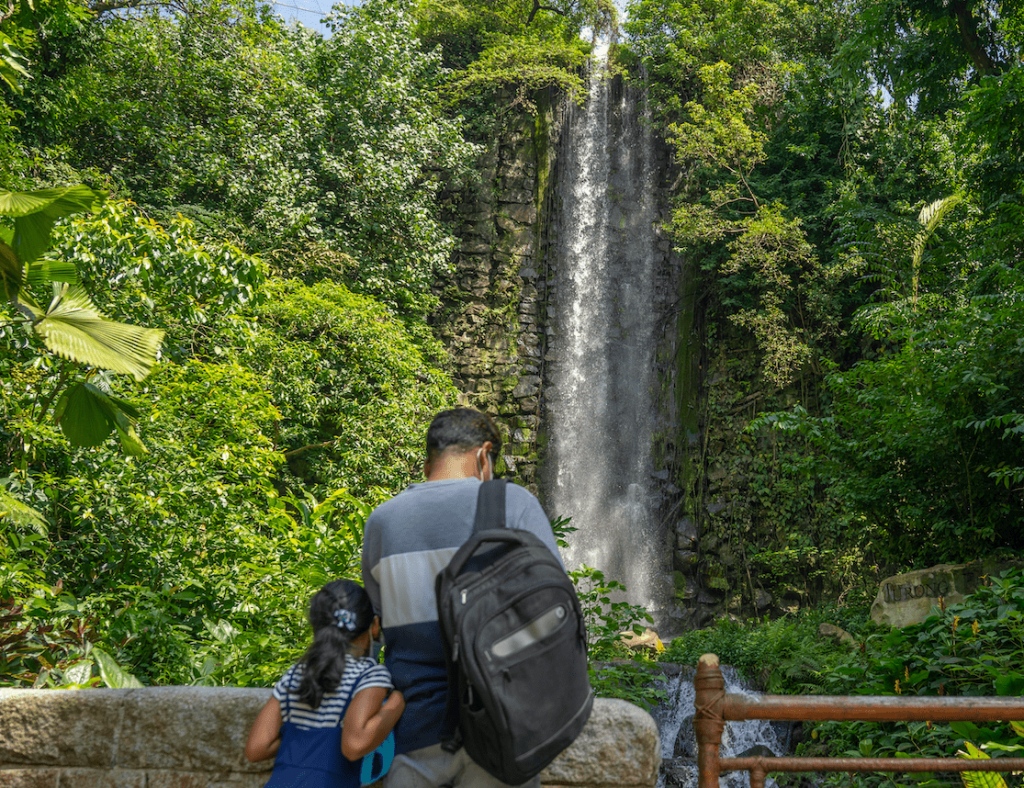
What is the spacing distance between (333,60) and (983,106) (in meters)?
10.2

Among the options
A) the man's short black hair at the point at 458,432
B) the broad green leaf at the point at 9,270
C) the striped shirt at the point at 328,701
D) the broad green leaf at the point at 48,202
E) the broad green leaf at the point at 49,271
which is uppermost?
the broad green leaf at the point at 48,202

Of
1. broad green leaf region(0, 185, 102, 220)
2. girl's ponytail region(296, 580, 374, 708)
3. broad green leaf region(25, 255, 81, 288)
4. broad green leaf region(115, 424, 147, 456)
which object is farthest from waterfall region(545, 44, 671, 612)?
girl's ponytail region(296, 580, 374, 708)

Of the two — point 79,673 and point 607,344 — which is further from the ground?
point 607,344

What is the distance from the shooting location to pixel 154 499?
546cm

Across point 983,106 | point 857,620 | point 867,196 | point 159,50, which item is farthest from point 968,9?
point 159,50

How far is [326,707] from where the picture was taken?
171 centimetres

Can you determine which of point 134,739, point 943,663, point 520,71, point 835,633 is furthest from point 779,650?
point 520,71

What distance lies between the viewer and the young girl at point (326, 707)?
5.36ft

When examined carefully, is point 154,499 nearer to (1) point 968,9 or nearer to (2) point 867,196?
(1) point 968,9

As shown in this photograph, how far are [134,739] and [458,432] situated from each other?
156 centimetres

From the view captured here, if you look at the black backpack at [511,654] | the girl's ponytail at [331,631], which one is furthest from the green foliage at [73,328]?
the black backpack at [511,654]

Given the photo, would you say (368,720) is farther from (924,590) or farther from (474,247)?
(474,247)

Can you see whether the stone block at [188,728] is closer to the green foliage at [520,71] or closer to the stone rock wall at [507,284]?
the stone rock wall at [507,284]

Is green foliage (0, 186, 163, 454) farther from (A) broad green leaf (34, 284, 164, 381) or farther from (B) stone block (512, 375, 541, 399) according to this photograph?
(B) stone block (512, 375, 541, 399)
